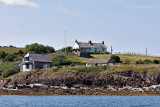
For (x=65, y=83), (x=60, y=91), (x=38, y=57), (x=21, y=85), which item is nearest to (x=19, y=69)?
(x=38, y=57)

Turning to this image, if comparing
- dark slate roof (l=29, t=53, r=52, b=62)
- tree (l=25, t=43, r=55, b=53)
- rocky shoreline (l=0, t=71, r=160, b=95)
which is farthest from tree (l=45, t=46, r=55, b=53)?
rocky shoreline (l=0, t=71, r=160, b=95)

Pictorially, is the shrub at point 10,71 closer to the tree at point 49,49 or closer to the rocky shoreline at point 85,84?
the rocky shoreline at point 85,84

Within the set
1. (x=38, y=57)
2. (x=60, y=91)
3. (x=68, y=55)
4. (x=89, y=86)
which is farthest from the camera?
(x=68, y=55)

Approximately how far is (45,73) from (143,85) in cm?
2918

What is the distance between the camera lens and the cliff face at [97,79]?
95.9 m

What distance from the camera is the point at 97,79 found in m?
99.7

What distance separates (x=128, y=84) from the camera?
95625 mm

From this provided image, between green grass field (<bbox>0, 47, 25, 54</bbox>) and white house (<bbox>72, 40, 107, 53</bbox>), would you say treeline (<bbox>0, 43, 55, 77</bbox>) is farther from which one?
white house (<bbox>72, 40, 107, 53</bbox>)

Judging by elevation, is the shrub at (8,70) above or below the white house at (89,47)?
below

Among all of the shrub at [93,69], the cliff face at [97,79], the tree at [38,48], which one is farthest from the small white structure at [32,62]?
the tree at [38,48]

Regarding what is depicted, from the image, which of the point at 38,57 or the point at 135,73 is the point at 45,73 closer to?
the point at 38,57

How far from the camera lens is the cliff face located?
95.9 metres

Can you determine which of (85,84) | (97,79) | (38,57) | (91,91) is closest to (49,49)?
(38,57)

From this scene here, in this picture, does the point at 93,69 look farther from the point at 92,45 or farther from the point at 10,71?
the point at 92,45
